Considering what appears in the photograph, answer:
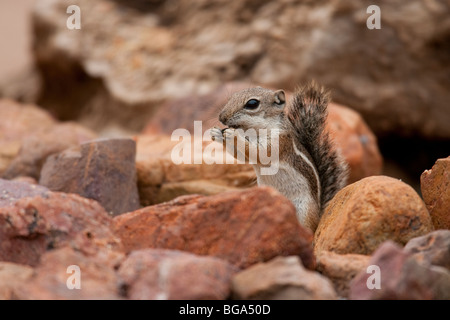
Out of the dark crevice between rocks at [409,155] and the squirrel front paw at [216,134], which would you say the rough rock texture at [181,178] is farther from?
the dark crevice between rocks at [409,155]

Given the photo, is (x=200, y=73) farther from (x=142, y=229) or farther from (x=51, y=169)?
(x=142, y=229)

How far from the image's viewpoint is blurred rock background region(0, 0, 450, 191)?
8500 mm

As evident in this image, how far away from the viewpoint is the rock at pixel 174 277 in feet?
9.07

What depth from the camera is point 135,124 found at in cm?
986

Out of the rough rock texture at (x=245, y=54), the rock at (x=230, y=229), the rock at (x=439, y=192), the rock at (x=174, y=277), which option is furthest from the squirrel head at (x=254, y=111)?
the rough rock texture at (x=245, y=54)

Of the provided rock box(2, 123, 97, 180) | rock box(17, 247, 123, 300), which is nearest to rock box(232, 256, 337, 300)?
rock box(17, 247, 123, 300)

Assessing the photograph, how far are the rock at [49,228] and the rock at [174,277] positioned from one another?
1.06ft

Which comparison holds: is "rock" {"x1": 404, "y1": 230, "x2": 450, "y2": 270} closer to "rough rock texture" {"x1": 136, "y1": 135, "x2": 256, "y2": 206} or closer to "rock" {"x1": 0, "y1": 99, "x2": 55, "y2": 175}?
"rough rock texture" {"x1": 136, "y1": 135, "x2": 256, "y2": 206}

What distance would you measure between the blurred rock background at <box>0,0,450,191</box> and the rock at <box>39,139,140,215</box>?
2183 millimetres

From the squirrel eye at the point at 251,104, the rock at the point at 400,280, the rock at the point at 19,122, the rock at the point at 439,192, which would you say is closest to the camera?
the rock at the point at 400,280

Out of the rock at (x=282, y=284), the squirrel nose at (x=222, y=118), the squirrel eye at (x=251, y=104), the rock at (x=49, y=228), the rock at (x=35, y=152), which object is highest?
the squirrel eye at (x=251, y=104)

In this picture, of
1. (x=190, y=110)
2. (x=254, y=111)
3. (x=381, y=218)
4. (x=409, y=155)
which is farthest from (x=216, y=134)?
(x=409, y=155)

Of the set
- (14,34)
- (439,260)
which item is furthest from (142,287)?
(14,34)

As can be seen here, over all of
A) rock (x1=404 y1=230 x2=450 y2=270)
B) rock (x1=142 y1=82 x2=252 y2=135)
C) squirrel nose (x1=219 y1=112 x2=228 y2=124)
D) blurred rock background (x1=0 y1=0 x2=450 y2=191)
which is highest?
blurred rock background (x1=0 y1=0 x2=450 y2=191)
